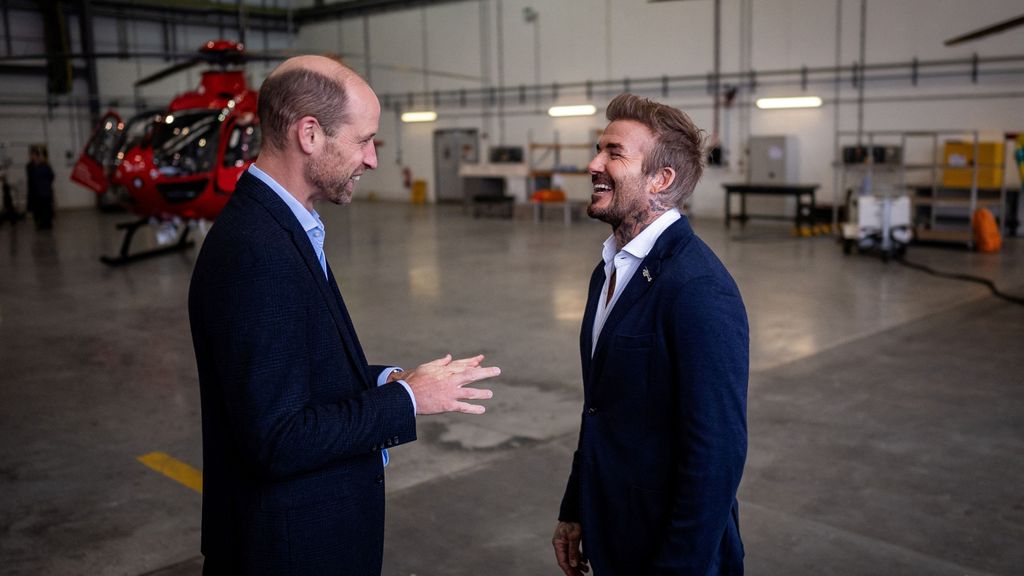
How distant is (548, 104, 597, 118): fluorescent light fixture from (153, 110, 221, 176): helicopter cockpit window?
392 inches

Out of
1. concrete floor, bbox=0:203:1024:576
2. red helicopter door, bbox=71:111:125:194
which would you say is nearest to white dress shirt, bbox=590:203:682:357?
concrete floor, bbox=0:203:1024:576

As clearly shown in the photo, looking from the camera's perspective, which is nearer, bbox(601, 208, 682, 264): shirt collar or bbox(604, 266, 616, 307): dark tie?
bbox(601, 208, 682, 264): shirt collar

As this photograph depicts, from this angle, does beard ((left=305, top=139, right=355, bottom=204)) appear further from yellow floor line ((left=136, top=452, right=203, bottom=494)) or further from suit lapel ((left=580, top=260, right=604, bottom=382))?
yellow floor line ((left=136, top=452, right=203, bottom=494))

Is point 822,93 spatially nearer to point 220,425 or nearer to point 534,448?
point 534,448

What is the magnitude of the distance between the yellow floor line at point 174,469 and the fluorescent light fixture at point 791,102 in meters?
14.9

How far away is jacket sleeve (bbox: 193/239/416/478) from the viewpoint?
157cm

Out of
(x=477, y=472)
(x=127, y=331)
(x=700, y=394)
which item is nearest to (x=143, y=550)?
(x=477, y=472)

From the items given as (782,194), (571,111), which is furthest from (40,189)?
(782,194)

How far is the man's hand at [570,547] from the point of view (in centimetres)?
223

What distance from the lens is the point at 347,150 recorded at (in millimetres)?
1742

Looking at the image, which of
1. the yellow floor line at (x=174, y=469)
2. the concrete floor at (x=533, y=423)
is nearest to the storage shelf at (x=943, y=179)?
the concrete floor at (x=533, y=423)

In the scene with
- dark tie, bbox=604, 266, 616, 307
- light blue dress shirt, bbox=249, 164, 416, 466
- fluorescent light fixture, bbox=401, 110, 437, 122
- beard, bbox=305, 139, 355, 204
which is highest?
fluorescent light fixture, bbox=401, 110, 437, 122

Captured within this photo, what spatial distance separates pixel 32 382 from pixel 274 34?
23553 millimetres

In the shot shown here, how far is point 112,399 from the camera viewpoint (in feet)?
20.9
